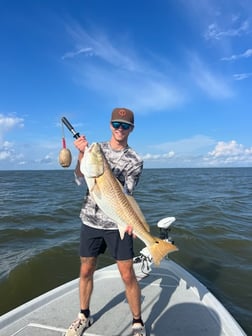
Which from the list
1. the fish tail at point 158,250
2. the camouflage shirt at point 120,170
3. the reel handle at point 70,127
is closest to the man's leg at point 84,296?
the camouflage shirt at point 120,170

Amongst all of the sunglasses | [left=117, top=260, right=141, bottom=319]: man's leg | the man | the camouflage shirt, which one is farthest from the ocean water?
the sunglasses

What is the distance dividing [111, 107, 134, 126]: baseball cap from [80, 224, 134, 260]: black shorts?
1375mm

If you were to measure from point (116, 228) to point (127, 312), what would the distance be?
1.59m

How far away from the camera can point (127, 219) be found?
137 inches

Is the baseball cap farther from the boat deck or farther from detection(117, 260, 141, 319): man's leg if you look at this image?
the boat deck

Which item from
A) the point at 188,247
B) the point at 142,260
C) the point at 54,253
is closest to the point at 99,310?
the point at 142,260

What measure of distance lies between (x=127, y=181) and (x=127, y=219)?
74 centimetres

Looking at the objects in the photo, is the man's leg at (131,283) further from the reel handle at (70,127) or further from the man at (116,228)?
the reel handle at (70,127)

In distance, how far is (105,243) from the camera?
168 inches

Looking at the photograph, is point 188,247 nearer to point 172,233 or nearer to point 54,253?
point 172,233

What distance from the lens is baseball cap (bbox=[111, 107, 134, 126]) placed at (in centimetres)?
392

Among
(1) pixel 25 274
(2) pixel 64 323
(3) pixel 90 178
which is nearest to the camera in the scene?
(3) pixel 90 178

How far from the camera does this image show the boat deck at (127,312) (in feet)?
14.2

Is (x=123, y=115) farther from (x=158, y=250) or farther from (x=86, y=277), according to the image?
(x=86, y=277)
